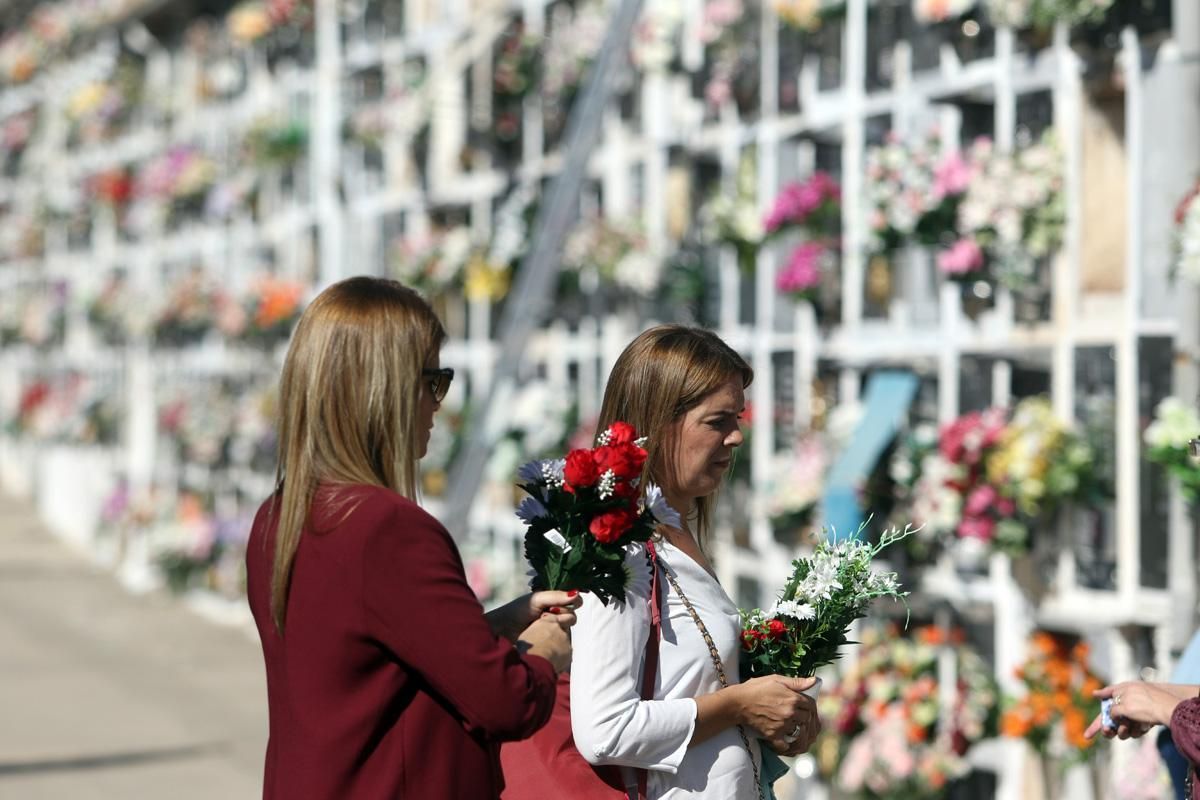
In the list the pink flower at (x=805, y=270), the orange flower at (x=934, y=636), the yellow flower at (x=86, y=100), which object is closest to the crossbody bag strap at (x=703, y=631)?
the orange flower at (x=934, y=636)

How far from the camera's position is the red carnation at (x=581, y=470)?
2.76 m

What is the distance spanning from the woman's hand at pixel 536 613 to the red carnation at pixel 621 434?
0.22 meters

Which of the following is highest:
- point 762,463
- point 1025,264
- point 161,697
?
point 1025,264

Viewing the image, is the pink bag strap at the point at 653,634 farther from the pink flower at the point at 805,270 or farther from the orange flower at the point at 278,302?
the orange flower at the point at 278,302

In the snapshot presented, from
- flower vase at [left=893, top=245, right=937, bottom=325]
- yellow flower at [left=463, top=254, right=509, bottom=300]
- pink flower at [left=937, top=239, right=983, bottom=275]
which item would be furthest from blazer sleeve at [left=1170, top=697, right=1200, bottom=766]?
yellow flower at [left=463, top=254, right=509, bottom=300]

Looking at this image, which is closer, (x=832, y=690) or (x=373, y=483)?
(x=373, y=483)

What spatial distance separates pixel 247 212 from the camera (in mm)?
14242

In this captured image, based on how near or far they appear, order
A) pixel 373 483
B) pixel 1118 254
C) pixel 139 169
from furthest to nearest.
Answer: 1. pixel 139 169
2. pixel 1118 254
3. pixel 373 483

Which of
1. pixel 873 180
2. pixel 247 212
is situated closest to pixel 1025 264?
pixel 873 180

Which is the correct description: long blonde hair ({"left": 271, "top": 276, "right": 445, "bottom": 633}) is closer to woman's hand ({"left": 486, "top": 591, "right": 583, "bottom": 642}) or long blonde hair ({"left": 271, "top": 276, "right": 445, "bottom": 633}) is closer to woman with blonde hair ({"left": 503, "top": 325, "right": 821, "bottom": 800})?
woman's hand ({"left": 486, "top": 591, "right": 583, "bottom": 642})

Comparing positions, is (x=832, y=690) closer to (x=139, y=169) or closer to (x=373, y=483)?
(x=373, y=483)

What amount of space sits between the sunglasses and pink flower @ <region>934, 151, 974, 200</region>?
3.75m

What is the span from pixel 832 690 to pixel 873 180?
1811mm

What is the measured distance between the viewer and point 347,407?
2629 mm
